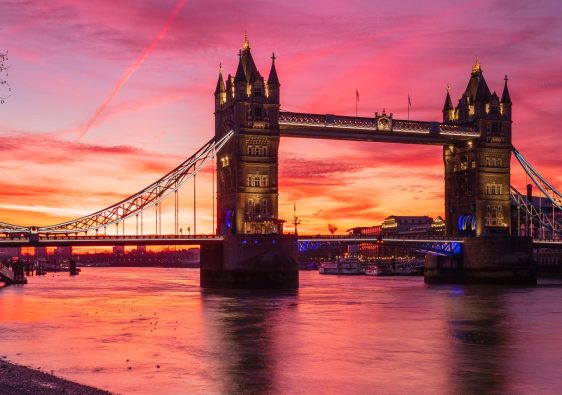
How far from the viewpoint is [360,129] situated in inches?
3538

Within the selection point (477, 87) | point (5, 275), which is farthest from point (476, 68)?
point (5, 275)

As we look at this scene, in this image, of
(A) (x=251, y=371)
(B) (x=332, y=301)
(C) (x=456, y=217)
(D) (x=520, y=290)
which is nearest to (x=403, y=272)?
(C) (x=456, y=217)

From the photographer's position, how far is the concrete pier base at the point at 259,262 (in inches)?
3231

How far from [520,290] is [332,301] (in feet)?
76.2

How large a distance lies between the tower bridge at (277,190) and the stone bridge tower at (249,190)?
0.10 m

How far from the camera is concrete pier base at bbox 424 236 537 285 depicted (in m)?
94.2

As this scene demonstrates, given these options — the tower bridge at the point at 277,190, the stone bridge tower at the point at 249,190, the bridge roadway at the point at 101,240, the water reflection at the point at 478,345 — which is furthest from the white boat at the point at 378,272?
the water reflection at the point at 478,345

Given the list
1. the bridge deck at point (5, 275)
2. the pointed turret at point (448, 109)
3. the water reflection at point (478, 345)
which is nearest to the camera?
the water reflection at point (478, 345)

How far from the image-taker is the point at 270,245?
3253 inches

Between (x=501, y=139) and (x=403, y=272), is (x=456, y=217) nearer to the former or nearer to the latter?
(x=501, y=139)

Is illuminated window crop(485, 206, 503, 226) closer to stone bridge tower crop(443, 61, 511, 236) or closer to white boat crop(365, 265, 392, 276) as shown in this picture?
stone bridge tower crop(443, 61, 511, 236)

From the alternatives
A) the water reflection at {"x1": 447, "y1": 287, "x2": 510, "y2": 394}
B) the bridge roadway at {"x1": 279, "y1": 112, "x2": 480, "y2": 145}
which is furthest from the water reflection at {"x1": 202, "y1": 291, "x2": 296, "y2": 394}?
the bridge roadway at {"x1": 279, "y1": 112, "x2": 480, "y2": 145}

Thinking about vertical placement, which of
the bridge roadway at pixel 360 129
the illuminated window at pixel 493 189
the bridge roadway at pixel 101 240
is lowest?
the bridge roadway at pixel 101 240

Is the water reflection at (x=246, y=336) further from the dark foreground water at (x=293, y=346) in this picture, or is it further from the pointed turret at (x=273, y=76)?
the pointed turret at (x=273, y=76)
